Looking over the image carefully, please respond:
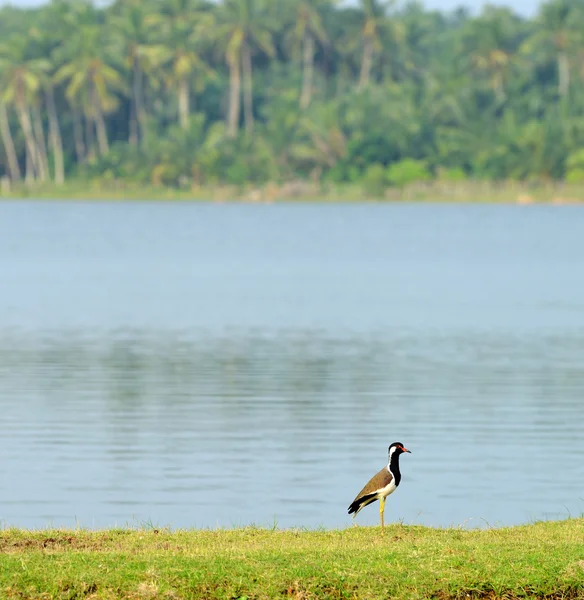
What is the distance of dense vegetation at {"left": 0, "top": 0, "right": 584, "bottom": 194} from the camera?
12456 cm

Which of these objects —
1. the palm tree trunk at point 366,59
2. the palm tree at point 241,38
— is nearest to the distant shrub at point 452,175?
the palm tree trunk at point 366,59

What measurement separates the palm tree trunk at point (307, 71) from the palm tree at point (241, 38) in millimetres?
3595

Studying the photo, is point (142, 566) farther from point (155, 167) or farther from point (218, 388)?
point (155, 167)

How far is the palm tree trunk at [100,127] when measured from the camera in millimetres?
132000

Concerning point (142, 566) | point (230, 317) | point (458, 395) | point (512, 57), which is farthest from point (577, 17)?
point (142, 566)

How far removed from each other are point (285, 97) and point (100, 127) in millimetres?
17063

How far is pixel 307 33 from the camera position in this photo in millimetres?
138250

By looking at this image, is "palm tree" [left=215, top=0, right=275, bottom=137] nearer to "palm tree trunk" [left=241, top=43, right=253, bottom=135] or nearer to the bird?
"palm tree trunk" [left=241, top=43, right=253, bottom=135]

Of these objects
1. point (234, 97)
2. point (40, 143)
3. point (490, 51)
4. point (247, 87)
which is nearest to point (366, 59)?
point (247, 87)

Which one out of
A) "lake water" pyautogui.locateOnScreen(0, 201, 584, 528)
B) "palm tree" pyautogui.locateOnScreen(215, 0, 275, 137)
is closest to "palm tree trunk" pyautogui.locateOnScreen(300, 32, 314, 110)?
"palm tree" pyautogui.locateOnScreen(215, 0, 275, 137)

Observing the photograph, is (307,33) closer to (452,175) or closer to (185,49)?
(185,49)

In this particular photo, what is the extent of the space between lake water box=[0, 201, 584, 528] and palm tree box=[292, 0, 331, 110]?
7724 centimetres

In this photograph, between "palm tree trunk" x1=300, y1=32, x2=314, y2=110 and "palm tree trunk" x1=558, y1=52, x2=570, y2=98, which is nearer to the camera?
"palm tree trunk" x1=558, y1=52, x2=570, y2=98

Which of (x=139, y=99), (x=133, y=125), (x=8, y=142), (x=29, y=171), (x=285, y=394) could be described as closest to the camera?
(x=285, y=394)
